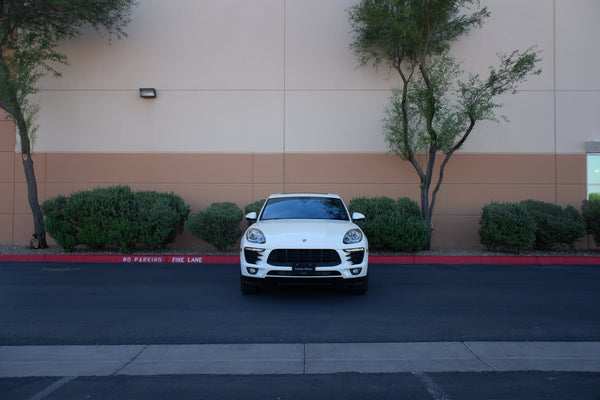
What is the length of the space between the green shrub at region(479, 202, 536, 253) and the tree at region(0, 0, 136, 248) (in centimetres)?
1157

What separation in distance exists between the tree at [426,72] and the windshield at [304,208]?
14.6 ft

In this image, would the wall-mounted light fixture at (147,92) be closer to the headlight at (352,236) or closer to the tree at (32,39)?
the tree at (32,39)

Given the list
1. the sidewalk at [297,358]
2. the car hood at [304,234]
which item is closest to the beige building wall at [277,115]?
the car hood at [304,234]

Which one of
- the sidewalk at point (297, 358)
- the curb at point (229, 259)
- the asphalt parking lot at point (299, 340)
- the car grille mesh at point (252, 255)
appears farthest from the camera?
the curb at point (229, 259)

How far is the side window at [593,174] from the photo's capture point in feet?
44.8

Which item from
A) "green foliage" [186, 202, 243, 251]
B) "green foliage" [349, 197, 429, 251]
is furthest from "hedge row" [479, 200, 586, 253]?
"green foliage" [186, 202, 243, 251]

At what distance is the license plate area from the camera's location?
6.74 metres

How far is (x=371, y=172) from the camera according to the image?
540 inches

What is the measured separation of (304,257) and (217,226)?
5.39 metres

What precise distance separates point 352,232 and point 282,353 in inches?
114

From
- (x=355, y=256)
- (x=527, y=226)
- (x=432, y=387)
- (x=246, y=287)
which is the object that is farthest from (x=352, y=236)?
(x=527, y=226)

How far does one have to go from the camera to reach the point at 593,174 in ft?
45.0

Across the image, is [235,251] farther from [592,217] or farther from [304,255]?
[592,217]

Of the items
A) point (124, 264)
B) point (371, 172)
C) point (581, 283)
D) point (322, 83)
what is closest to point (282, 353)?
point (581, 283)
